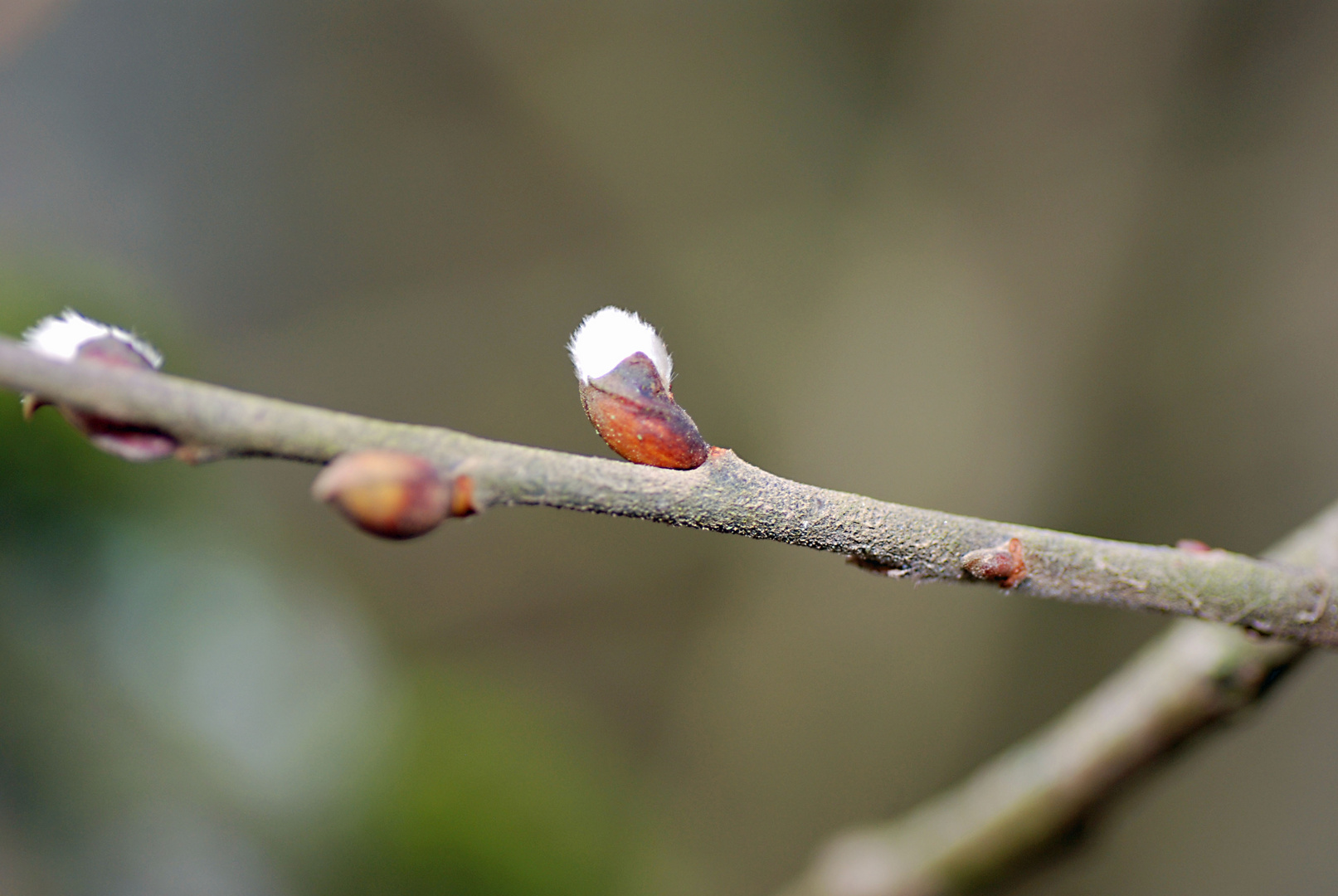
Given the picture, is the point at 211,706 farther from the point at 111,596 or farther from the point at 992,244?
the point at 992,244

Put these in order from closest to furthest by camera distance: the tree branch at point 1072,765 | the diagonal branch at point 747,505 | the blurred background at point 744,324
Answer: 1. the diagonal branch at point 747,505
2. the tree branch at point 1072,765
3. the blurred background at point 744,324

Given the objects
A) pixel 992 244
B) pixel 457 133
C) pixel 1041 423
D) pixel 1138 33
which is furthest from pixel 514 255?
pixel 1138 33

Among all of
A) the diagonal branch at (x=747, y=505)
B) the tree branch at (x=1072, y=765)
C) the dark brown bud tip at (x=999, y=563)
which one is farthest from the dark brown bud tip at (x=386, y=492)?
the tree branch at (x=1072, y=765)

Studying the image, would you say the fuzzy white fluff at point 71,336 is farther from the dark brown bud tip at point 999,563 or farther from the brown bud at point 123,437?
the dark brown bud tip at point 999,563

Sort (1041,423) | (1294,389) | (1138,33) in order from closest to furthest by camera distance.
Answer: (1294,389) < (1138,33) < (1041,423)

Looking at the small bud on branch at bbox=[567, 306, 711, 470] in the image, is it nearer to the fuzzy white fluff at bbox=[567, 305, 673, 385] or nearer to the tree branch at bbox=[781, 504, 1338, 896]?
the fuzzy white fluff at bbox=[567, 305, 673, 385]

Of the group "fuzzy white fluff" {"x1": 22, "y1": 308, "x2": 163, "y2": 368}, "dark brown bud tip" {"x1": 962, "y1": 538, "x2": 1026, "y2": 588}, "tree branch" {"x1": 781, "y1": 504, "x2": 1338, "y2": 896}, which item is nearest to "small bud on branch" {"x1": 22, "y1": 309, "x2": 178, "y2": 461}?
"fuzzy white fluff" {"x1": 22, "y1": 308, "x2": 163, "y2": 368}
